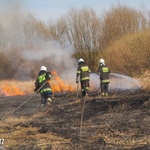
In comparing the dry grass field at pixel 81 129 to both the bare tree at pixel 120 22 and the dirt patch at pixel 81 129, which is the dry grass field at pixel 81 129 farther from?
the bare tree at pixel 120 22

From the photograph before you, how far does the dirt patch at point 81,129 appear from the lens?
6.66 metres

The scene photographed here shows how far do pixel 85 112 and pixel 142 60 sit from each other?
15.5m

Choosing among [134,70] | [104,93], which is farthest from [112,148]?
[134,70]

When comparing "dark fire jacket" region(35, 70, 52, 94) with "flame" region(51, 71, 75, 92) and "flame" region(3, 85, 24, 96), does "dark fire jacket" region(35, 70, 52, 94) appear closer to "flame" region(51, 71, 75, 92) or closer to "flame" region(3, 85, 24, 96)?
"flame" region(51, 71, 75, 92)

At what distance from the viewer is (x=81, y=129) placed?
8.12 m

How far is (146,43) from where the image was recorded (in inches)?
1036

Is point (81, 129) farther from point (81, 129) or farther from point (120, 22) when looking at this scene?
point (120, 22)

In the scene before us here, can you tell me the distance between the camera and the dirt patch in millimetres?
6656

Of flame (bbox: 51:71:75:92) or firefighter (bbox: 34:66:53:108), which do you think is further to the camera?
flame (bbox: 51:71:75:92)

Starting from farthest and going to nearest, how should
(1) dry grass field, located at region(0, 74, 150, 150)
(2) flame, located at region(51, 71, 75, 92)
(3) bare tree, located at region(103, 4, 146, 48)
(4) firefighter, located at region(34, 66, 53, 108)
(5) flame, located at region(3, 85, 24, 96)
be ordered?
(3) bare tree, located at region(103, 4, 146, 48) → (5) flame, located at region(3, 85, 24, 96) → (2) flame, located at region(51, 71, 75, 92) → (4) firefighter, located at region(34, 66, 53, 108) → (1) dry grass field, located at region(0, 74, 150, 150)

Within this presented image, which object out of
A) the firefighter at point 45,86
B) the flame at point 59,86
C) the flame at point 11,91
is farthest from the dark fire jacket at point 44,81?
the flame at point 11,91

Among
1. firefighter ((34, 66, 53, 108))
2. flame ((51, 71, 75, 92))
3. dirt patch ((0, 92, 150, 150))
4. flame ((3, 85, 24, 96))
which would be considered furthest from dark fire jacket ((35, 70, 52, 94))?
flame ((3, 85, 24, 96))

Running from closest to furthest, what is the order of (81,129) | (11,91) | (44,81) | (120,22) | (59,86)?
(81,129), (44,81), (59,86), (11,91), (120,22)

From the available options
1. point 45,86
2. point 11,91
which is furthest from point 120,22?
point 45,86
